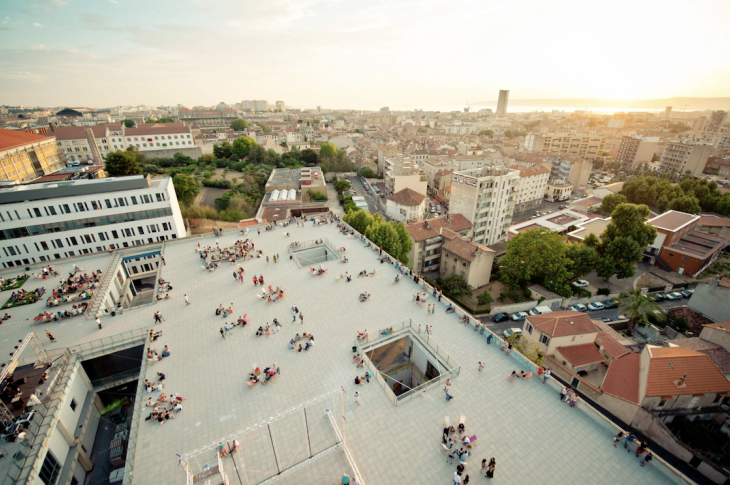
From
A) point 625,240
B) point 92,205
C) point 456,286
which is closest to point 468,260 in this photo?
point 456,286

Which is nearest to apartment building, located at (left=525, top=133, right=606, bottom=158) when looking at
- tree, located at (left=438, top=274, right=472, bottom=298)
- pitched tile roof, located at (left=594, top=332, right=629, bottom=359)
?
tree, located at (left=438, top=274, right=472, bottom=298)

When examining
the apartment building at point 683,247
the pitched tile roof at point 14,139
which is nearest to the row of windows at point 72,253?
the pitched tile roof at point 14,139

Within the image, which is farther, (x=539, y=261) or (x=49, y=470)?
(x=539, y=261)

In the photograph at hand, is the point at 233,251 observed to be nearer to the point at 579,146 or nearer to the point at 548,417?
the point at 548,417

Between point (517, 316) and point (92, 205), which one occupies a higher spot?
point (92, 205)

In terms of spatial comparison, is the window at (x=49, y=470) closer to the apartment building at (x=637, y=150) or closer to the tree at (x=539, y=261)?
the tree at (x=539, y=261)

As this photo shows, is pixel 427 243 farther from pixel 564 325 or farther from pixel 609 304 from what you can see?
pixel 609 304

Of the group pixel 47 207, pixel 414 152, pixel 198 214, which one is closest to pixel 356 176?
pixel 414 152
